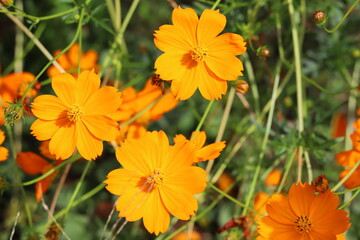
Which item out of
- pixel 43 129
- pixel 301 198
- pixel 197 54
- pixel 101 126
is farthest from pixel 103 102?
pixel 301 198

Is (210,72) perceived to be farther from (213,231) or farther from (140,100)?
(213,231)

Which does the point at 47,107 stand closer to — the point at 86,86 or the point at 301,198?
the point at 86,86

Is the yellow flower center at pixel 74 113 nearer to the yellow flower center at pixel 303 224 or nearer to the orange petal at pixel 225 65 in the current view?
the orange petal at pixel 225 65

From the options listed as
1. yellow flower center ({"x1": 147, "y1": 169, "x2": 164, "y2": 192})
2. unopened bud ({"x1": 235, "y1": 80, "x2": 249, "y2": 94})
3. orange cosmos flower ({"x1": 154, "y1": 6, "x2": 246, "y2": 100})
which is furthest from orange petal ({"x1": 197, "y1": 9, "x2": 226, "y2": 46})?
yellow flower center ({"x1": 147, "y1": 169, "x2": 164, "y2": 192})

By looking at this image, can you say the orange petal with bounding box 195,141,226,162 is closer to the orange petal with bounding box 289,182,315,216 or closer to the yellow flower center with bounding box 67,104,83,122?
the orange petal with bounding box 289,182,315,216

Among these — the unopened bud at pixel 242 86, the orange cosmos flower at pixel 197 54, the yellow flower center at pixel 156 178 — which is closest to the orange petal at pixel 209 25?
the orange cosmos flower at pixel 197 54

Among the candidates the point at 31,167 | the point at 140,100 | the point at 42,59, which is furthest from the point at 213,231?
the point at 42,59
